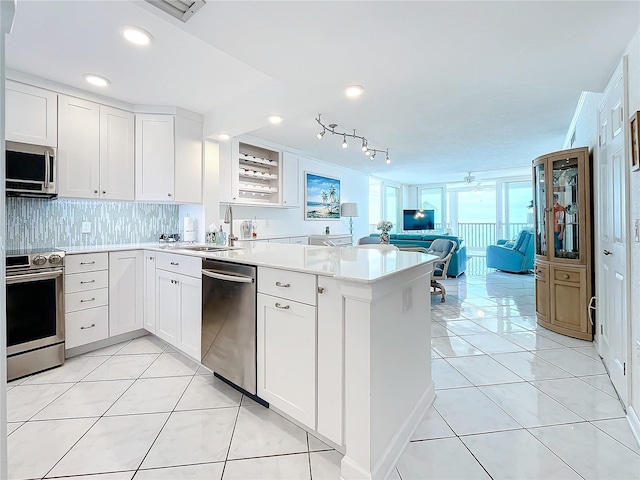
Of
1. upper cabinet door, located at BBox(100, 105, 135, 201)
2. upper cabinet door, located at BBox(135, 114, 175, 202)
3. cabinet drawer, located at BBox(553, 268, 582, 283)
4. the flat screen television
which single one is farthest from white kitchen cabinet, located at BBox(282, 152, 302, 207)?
the flat screen television

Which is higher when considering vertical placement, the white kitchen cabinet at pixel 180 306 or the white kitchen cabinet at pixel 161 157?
the white kitchen cabinet at pixel 161 157

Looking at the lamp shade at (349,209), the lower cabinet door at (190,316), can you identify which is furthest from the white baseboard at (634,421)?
the lamp shade at (349,209)

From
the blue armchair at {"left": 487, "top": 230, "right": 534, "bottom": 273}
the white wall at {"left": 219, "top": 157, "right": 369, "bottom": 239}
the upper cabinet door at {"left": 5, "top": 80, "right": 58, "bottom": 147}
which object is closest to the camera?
the upper cabinet door at {"left": 5, "top": 80, "right": 58, "bottom": 147}

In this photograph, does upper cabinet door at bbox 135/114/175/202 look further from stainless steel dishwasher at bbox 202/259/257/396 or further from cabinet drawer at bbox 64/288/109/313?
stainless steel dishwasher at bbox 202/259/257/396

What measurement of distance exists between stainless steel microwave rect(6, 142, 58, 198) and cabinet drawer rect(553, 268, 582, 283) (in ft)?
15.8

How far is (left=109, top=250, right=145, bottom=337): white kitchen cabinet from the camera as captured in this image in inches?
115

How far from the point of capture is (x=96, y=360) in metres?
2.65

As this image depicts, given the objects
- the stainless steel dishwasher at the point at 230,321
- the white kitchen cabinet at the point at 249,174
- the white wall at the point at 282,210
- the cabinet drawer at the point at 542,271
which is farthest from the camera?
the white kitchen cabinet at the point at 249,174

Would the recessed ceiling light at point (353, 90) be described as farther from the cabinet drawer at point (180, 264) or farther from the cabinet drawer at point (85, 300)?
the cabinet drawer at point (85, 300)

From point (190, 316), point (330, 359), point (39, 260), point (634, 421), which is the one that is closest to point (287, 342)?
point (330, 359)

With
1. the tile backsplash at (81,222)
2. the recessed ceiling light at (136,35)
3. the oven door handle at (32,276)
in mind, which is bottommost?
the oven door handle at (32,276)

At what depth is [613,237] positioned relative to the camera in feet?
6.97

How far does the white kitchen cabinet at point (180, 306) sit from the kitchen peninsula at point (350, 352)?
744 mm

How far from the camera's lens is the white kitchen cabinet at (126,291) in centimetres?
293
